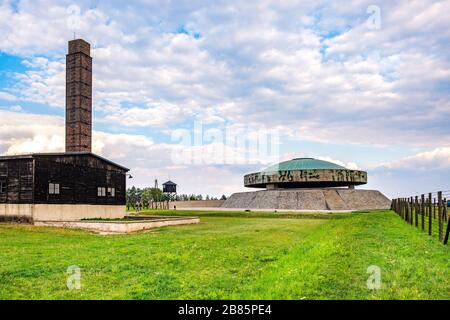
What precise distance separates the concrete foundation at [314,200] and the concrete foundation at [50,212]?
4599 centimetres

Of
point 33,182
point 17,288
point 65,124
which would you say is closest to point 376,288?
point 17,288

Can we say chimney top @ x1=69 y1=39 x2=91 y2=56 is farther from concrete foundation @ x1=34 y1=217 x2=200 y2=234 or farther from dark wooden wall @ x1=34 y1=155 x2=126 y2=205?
concrete foundation @ x1=34 y1=217 x2=200 y2=234

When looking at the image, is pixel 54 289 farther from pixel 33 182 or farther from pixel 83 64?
pixel 83 64

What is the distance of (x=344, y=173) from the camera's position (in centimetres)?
8650

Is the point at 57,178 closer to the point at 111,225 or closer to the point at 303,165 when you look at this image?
the point at 111,225

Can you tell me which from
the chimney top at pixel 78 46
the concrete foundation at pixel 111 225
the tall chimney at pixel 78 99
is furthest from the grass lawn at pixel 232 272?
the chimney top at pixel 78 46

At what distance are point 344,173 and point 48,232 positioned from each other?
226 ft

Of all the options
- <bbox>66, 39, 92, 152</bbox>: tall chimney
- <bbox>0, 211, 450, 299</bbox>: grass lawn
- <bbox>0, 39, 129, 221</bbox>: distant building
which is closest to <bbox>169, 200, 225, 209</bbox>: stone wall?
<bbox>66, 39, 92, 152</bbox>: tall chimney

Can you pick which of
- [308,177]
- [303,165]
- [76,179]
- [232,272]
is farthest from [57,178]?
[303,165]

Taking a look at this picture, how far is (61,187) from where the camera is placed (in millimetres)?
37562

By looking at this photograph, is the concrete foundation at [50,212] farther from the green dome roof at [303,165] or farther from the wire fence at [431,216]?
the green dome roof at [303,165]

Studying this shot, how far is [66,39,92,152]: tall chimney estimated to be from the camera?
188ft

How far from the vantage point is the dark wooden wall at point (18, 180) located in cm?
3459

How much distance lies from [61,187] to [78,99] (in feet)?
78.9
